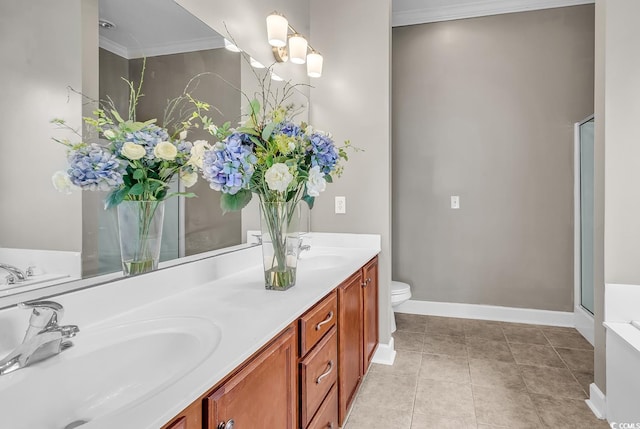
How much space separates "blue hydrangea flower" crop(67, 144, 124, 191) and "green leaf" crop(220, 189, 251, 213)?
310 mm

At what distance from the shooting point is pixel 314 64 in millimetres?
2482

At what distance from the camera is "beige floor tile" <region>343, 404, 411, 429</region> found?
183 centimetres

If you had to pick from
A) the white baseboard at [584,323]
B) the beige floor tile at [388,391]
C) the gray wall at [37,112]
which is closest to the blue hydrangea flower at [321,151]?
the gray wall at [37,112]

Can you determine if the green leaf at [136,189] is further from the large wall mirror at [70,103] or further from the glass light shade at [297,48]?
the glass light shade at [297,48]

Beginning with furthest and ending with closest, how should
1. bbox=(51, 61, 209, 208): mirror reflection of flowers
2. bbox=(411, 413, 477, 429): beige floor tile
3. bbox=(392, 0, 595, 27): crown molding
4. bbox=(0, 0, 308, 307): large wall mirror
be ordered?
bbox=(392, 0, 595, 27): crown molding < bbox=(411, 413, 477, 429): beige floor tile < bbox=(51, 61, 209, 208): mirror reflection of flowers < bbox=(0, 0, 308, 307): large wall mirror

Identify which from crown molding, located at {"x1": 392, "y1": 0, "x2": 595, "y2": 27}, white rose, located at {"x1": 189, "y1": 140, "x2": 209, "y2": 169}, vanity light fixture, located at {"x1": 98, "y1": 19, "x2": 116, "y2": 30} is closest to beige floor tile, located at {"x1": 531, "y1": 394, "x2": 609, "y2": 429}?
white rose, located at {"x1": 189, "y1": 140, "x2": 209, "y2": 169}

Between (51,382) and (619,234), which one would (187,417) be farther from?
(619,234)

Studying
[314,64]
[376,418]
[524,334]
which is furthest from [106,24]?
[524,334]

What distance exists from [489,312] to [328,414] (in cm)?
244

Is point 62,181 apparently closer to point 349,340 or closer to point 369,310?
point 349,340

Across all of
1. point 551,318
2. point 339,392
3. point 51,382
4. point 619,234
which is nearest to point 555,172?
point 551,318

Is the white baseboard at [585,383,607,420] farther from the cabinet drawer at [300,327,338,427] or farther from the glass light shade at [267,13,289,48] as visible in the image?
the glass light shade at [267,13,289,48]

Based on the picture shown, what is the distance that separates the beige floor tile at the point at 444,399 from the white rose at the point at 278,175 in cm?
153

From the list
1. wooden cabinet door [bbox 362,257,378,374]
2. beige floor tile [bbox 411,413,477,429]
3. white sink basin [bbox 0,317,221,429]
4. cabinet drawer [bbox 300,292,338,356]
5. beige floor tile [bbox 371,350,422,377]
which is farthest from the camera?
beige floor tile [bbox 371,350,422,377]
